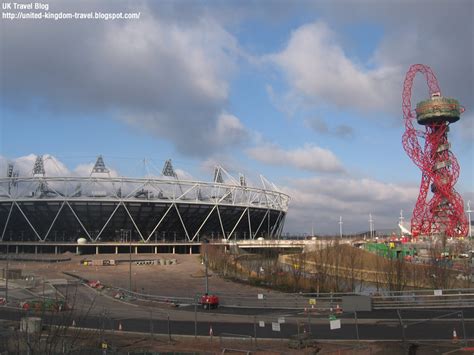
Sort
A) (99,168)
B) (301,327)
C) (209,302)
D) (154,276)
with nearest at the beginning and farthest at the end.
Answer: (301,327)
(209,302)
(154,276)
(99,168)

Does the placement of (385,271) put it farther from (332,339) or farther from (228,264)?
(332,339)

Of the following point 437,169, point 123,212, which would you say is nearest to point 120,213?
point 123,212

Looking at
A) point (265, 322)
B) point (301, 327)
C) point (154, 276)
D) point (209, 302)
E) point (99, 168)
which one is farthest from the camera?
point (99, 168)

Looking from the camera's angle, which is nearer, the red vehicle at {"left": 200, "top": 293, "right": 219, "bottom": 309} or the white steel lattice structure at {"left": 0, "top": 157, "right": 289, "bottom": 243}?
the red vehicle at {"left": 200, "top": 293, "right": 219, "bottom": 309}

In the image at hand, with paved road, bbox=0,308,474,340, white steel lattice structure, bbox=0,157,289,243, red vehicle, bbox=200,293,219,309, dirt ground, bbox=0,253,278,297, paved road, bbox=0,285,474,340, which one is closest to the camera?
paved road, bbox=0,308,474,340

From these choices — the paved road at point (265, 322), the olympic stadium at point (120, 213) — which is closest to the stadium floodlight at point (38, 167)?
the olympic stadium at point (120, 213)

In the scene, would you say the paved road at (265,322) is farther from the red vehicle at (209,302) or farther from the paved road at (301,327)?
the red vehicle at (209,302)

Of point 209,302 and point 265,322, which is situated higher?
point 209,302

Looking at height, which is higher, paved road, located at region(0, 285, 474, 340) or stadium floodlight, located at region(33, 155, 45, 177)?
stadium floodlight, located at region(33, 155, 45, 177)

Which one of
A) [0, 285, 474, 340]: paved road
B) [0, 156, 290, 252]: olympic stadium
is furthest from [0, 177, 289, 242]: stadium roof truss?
[0, 285, 474, 340]: paved road

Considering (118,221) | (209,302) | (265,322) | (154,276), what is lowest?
(265,322)

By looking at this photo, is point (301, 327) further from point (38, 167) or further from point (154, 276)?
point (38, 167)

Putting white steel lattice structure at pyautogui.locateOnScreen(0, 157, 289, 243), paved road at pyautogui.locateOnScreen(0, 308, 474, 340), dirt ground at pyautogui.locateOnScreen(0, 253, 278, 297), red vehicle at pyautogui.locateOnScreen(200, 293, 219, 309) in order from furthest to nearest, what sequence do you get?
1. white steel lattice structure at pyautogui.locateOnScreen(0, 157, 289, 243)
2. dirt ground at pyautogui.locateOnScreen(0, 253, 278, 297)
3. red vehicle at pyautogui.locateOnScreen(200, 293, 219, 309)
4. paved road at pyautogui.locateOnScreen(0, 308, 474, 340)

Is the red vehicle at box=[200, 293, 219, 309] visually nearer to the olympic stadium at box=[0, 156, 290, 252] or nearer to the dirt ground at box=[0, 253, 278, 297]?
the dirt ground at box=[0, 253, 278, 297]
